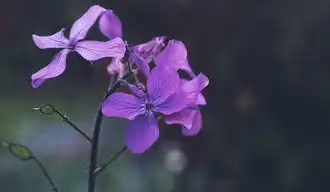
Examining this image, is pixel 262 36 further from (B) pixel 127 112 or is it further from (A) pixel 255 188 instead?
(B) pixel 127 112

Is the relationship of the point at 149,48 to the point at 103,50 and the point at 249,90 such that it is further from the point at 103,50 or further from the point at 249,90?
the point at 249,90

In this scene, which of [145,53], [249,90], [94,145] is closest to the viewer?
[94,145]

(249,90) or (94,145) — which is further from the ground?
(94,145)

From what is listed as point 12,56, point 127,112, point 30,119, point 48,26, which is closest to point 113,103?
point 127,112

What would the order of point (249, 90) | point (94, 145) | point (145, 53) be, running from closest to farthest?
point (94, 145), point (145, 53), point (249, 90)

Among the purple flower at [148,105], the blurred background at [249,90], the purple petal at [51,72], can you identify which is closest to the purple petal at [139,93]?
the purple flower at [148,105]

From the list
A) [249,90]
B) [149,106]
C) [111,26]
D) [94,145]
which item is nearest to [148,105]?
[149,106]

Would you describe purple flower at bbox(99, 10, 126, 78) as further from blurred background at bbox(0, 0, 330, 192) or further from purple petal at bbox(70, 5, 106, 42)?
blurred background at bbox(0, 0, 330, 192)

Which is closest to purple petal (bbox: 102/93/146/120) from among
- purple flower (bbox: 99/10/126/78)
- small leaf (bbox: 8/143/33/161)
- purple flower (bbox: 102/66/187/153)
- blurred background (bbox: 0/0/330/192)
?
purple flower (bbox: 102/66/187/153)

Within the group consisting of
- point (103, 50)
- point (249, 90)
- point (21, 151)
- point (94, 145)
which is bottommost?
point (249, 90)
